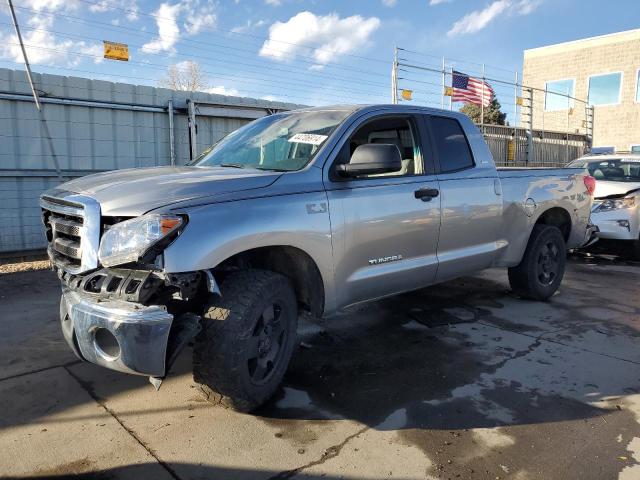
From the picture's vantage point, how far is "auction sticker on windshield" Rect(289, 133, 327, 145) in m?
3.82

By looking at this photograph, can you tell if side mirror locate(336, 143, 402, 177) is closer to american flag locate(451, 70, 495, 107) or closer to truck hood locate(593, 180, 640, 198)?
truck hood locate(593, 180, 640, 198)

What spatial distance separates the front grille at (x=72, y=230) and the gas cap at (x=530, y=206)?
4.13m

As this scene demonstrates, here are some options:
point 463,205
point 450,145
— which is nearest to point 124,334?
point 463,205

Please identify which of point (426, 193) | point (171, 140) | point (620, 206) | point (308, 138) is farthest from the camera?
point (171, 140)

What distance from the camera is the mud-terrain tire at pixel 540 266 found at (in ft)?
18.7

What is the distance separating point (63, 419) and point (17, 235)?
217 inches

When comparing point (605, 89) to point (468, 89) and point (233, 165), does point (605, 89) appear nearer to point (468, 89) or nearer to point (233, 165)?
point (468, 89)

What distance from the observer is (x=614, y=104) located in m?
27.1

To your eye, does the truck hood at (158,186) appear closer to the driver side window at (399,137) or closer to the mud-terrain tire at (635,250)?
the driver side window at (399,137)

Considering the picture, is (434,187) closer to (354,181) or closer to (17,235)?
(354,181)

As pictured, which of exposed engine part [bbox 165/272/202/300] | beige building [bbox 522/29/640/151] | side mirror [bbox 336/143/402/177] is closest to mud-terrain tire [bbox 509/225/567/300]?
side mirror [bbox 336/143/402/177]

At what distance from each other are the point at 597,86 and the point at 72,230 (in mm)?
30486

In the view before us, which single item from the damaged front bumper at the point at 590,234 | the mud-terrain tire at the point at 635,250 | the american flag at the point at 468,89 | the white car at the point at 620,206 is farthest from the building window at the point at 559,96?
the damaged front bumper at the point at 590,234

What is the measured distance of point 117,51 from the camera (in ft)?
30.5
